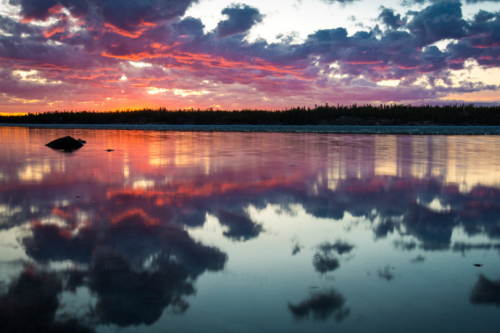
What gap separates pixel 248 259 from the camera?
405cm

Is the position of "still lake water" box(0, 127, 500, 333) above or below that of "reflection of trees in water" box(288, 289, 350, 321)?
above

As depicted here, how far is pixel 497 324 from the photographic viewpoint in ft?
9.39

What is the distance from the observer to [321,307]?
308 cm

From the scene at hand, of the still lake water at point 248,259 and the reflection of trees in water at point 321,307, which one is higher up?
the still lake water at point 248,259

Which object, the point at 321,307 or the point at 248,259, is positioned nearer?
the point at 321,307

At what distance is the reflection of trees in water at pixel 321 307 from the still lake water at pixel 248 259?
0.01m

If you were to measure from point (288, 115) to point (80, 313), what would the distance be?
121 m

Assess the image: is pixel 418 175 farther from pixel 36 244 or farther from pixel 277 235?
pixel 36 244

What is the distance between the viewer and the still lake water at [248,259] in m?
2.93

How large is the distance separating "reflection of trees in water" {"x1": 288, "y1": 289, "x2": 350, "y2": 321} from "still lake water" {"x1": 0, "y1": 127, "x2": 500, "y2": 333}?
13 mm

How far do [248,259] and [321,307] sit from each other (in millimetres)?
1185

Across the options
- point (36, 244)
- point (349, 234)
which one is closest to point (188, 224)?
point (36, 244)

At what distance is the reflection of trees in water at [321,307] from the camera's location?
2.96 m

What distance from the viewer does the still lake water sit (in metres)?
2.93
